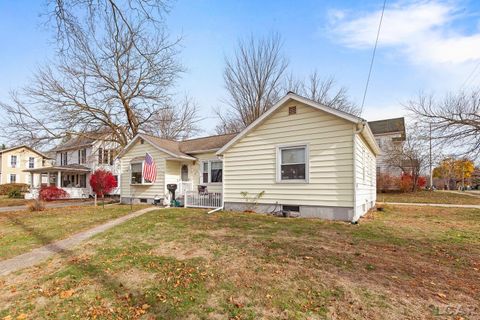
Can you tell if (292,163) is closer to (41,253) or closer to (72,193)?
(41,253)

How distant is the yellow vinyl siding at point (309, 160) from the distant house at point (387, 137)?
818 inches

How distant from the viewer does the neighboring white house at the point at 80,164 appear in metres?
26.6

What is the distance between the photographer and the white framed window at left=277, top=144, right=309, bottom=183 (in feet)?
33.5

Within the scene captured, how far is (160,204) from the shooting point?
51.4 feet

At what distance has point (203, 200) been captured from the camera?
13828 millimetres

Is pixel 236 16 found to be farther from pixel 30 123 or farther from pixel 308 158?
pixel 30 123

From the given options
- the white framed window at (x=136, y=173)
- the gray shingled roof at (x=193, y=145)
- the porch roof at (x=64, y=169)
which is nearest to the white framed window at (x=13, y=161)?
the porch roof at (x=64, y=169)

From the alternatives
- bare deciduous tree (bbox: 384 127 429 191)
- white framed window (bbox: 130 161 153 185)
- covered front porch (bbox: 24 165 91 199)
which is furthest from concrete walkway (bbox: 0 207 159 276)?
bare deciduous tree (bbox: 384 127 429 191)

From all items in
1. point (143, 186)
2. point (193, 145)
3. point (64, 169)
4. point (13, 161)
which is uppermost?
point (193, 145)

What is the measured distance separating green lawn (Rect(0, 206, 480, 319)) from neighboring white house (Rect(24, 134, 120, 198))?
21287mm

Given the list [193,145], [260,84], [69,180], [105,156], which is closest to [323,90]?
[260,84]

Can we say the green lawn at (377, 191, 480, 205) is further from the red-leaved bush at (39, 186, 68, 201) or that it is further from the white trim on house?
the red-leaved bush at (39, 186, 68, 201)

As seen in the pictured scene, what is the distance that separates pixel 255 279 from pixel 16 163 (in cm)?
4768

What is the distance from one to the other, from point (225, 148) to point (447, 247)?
857 cm
